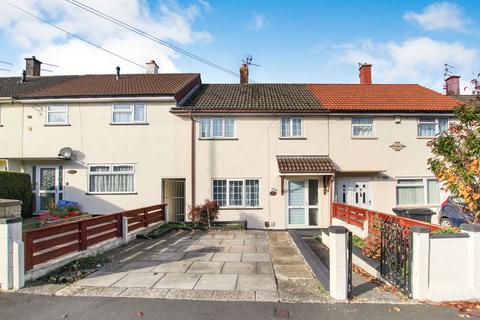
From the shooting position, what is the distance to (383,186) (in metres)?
14.7

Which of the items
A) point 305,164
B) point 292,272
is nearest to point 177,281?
point 292,272

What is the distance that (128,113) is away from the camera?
14812mm

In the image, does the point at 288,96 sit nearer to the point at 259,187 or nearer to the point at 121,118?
the point at 259,187

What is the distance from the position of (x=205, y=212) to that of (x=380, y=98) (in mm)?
10620

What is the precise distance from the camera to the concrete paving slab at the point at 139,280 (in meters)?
5.98

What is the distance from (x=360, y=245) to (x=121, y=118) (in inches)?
459

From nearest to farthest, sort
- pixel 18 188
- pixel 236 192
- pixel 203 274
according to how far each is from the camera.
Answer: pixel 203 274 → pixel 18 188 → pixel 236 192

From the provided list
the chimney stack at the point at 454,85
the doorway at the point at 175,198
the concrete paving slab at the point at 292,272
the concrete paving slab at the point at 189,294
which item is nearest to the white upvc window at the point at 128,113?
the doorway at the point at 175,198

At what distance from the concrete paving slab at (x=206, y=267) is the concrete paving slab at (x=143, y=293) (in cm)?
137

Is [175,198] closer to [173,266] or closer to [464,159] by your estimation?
[173,266]

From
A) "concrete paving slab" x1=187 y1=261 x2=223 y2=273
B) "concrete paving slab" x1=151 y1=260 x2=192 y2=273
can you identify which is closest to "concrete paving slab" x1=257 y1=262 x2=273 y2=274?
"concrete paving slab" x1=187 y1=261 x2=223 y2=273

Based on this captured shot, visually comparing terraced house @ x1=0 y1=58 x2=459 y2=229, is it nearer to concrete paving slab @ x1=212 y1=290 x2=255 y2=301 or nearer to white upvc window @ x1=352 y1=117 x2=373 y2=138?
white upvc window @ x1=352 y1=117 x2=373 y2=138

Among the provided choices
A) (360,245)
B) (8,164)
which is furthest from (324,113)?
(8,164)

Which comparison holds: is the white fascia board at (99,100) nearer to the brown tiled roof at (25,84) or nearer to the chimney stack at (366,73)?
the brown tiled roof at (25,84)
